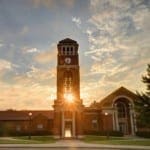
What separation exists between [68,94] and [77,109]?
372 centimetres

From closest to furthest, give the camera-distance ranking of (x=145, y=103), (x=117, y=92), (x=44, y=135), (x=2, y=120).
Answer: (x=145, y=103) < (x=44, y=135) < (x=117, y=92) < (x=2, y=120)

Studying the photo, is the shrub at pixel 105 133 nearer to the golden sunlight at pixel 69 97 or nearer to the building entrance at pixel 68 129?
the building entrance at pixel 68 129

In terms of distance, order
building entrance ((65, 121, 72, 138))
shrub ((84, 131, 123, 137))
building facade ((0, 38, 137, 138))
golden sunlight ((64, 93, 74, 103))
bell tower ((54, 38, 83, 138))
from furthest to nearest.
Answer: building entrance ((65, 121, 72, 138)) → golden sunlight ((64, 93, 74, 103)) → building facade ((0, 38, 137, 138)) → bell tower ((54, 38, 83, 138)) → shrub ((84, 131, 123, 137))

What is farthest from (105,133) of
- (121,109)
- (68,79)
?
(68,79)

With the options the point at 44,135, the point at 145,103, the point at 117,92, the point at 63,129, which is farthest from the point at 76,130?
the point at 145,103

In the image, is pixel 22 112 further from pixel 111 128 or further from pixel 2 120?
pixel 111 128

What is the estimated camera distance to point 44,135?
54562mm

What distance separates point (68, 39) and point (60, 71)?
7.11 meters

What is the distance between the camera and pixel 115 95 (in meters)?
58.2

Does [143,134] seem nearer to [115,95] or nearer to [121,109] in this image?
[121,109]

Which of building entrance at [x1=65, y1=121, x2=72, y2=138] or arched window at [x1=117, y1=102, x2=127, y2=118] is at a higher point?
arched window at [x1=117, y1=102, x2=127, y2=118]

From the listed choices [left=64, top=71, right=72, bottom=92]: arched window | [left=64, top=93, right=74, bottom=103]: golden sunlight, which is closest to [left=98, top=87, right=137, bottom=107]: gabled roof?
[left=64, top=93, right=74, bottom=103]: golden sunlight

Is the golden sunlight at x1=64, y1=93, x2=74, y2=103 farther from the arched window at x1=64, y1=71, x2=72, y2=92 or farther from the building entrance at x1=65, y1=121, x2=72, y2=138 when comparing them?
the building entrance at x1=65, y1=121, x2=72, y2=138

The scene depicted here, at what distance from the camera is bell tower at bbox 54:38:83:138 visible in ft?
180
